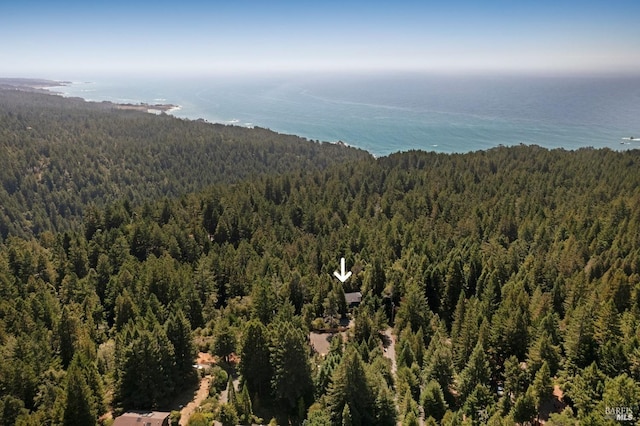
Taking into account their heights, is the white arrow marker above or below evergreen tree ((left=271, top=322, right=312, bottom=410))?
below

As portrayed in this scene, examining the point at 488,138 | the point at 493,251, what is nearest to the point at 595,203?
the point at 493,251

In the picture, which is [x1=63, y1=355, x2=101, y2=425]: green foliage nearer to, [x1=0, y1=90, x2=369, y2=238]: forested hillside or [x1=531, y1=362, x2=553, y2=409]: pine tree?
[x1=531, y1=362, x2=553, y2=409]: pine tree

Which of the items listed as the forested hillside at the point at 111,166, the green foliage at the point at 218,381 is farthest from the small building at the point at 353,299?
the forested hillside at the point at 111,166

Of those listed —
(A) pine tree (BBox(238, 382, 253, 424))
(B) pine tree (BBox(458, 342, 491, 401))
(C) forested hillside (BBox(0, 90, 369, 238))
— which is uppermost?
(B) pine tree (BBox(458, 342, 491, 401))

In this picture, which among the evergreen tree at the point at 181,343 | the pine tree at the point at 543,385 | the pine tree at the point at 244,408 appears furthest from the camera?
the evergreen tree at the point at 181,343

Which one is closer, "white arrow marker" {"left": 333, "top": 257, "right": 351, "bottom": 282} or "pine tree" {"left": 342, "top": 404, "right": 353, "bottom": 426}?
"pine tree" {"left": 342, "top": 404, "right": 353, "bottom": 426}

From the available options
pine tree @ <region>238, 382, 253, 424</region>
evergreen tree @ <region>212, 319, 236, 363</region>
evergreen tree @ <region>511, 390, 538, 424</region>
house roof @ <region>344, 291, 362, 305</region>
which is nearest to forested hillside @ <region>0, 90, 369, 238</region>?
house roof @ <region>344, 291, 362, 305</region>

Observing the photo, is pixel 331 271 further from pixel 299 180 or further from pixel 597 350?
pixel 299 180

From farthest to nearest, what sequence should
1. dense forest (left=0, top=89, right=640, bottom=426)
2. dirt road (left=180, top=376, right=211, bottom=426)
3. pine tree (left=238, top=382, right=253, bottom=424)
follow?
1. dirt road (left=180, top=376, right=211, bottom=426)
2. dense forest (left=0, top=89, right=640, bottom=426)
3. pine tree (left=238, top=382, right=253, bottom=424)

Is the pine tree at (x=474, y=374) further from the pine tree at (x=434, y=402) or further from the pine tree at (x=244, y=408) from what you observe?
the pine tree at (x=244, y=408)
